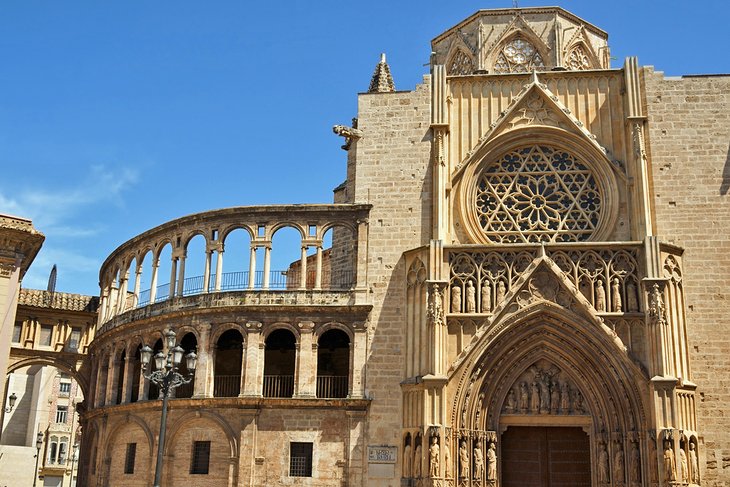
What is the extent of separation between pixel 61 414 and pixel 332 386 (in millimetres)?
40545

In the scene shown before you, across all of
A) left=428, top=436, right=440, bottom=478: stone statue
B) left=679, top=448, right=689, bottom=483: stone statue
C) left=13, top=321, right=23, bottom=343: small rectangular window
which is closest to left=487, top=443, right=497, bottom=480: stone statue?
left=428, top=436, right=440, bottom=478: stone statue

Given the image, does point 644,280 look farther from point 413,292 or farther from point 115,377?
point 115,377

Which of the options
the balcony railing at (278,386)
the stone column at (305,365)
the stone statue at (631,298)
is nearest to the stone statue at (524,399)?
the stone statue at (631,298)

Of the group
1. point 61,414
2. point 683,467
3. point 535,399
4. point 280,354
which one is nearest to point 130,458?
A: point 280,354

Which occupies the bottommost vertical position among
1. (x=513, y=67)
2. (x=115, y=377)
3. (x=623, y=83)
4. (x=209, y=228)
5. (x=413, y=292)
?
(x=115, y=377)

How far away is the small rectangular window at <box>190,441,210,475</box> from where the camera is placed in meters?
25.4

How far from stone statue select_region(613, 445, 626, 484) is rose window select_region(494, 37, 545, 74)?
14582 millimetres

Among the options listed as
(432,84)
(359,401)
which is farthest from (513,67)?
(359,401)

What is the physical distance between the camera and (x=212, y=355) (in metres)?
26.1

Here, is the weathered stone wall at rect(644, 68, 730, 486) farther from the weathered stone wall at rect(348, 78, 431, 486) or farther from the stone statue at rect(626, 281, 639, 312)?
the weathered stone wall at rect(348, 78, 431, 486)

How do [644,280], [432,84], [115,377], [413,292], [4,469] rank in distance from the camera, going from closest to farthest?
1. [644,280]
2. [413,292]
3. [432,84]
4. [115,377]
5. [4,469]

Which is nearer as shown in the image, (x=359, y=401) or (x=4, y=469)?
(x=359, y=401)

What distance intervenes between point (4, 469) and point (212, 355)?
1233 inches

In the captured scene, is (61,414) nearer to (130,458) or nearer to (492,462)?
(130,458)
